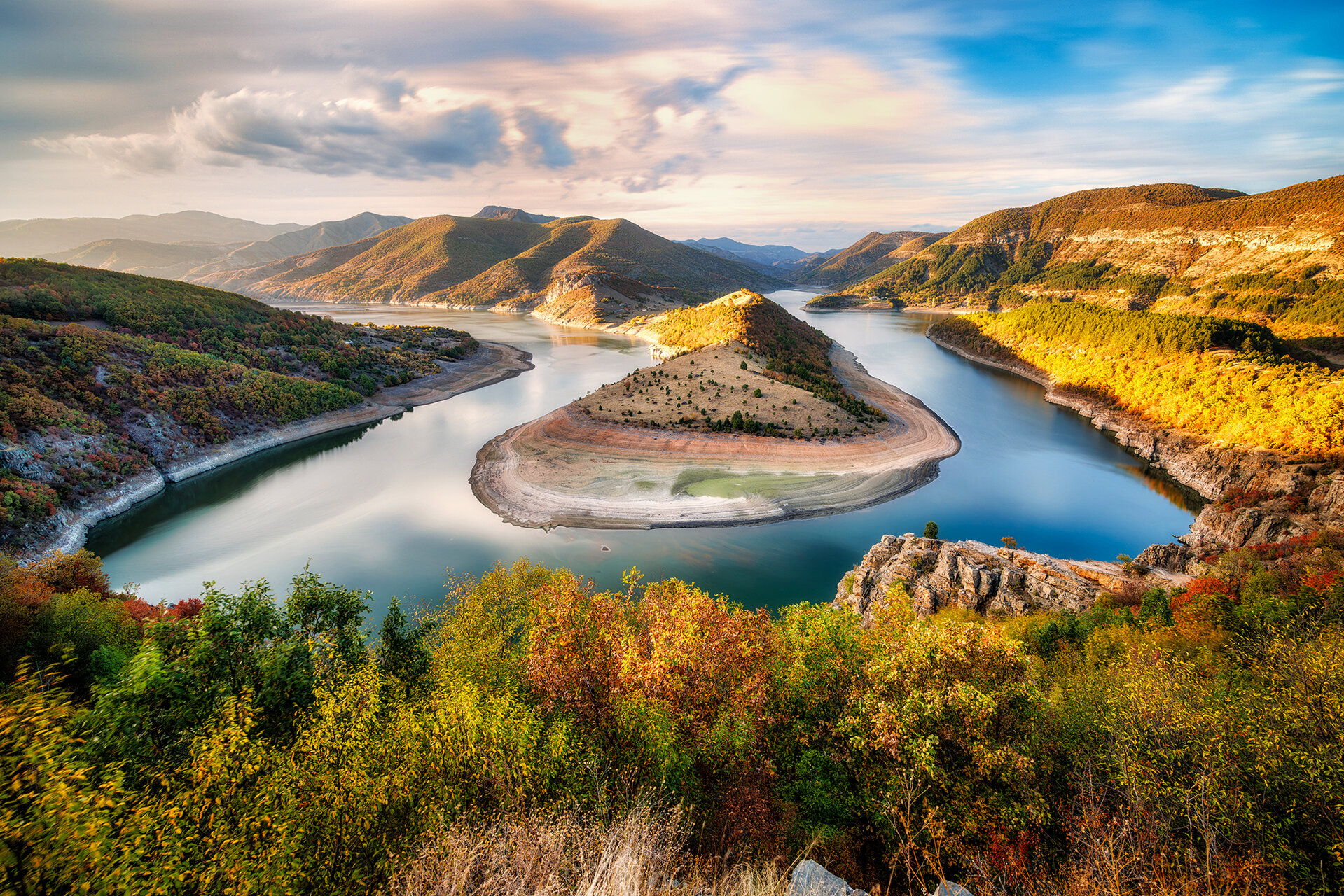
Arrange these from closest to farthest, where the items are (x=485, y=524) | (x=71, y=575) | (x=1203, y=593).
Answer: (x=1203, y=593)
(x=71, y=575)
(x=485, y=524)

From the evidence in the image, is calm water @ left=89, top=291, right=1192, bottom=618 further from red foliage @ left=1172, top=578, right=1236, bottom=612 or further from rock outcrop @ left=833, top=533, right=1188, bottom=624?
red foliage @ left=1172, top=578, right=1236, bottom=612

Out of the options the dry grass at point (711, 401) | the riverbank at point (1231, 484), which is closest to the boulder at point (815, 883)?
the riverbank at point (1231, 484)

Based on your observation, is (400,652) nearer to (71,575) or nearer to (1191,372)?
(71,575)

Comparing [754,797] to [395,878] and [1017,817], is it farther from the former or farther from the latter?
[395,878]

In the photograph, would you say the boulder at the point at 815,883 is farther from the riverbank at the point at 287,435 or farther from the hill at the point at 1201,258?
the hill at the point at 1201,258

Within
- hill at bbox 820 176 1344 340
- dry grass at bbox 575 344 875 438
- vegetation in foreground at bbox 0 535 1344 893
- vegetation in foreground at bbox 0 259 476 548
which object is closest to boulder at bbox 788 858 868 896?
vegetation in foreground at bbox 0 535 1344 893

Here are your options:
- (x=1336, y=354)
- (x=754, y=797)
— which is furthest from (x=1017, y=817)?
(x=1336, y=354)

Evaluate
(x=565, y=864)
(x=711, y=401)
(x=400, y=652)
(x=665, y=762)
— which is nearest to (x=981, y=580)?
(x=665, y=762)
